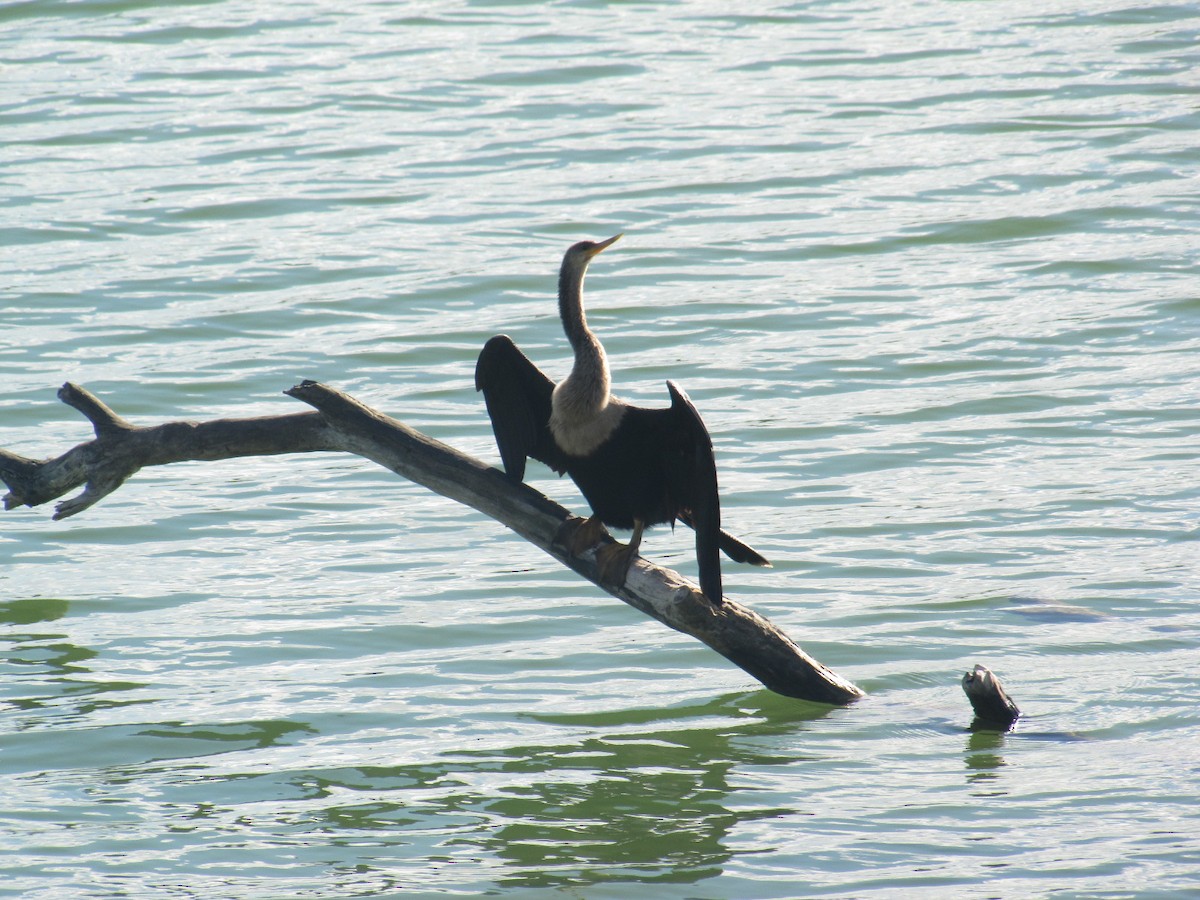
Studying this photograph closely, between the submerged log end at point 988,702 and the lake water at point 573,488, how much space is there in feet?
0.43

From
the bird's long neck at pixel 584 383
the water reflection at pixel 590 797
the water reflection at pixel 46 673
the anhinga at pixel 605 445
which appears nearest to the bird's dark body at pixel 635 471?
the anhinga at pixel 605 445

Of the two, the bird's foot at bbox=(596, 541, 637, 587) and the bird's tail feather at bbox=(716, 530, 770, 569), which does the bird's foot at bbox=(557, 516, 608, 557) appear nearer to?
the bird's foot at bbox=(596, 541, 637, 587)

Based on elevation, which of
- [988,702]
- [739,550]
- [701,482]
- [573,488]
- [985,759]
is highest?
[701,482]

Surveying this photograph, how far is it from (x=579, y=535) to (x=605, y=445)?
0.28 metres

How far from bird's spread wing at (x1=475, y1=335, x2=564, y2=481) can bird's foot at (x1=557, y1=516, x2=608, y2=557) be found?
23cm

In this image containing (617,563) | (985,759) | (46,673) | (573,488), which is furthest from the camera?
(573,488)

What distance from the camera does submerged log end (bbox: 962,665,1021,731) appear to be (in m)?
5.23

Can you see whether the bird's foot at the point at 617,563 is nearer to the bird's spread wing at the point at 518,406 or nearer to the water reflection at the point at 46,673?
the bird's spread wing at the point at 518,406

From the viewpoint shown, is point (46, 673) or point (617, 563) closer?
point (617, 563)

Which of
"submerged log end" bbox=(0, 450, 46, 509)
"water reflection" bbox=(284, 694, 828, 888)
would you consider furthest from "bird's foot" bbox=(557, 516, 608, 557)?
"submerged log end" bbox=(0, 450, 46, 509)

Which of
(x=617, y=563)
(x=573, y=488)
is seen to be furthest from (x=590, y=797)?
Result: (x=573, y=488)

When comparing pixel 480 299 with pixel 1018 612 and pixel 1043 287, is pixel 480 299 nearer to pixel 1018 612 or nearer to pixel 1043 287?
pixel 1043 287

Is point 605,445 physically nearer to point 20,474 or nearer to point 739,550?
point 739,550

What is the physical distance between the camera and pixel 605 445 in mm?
5129
